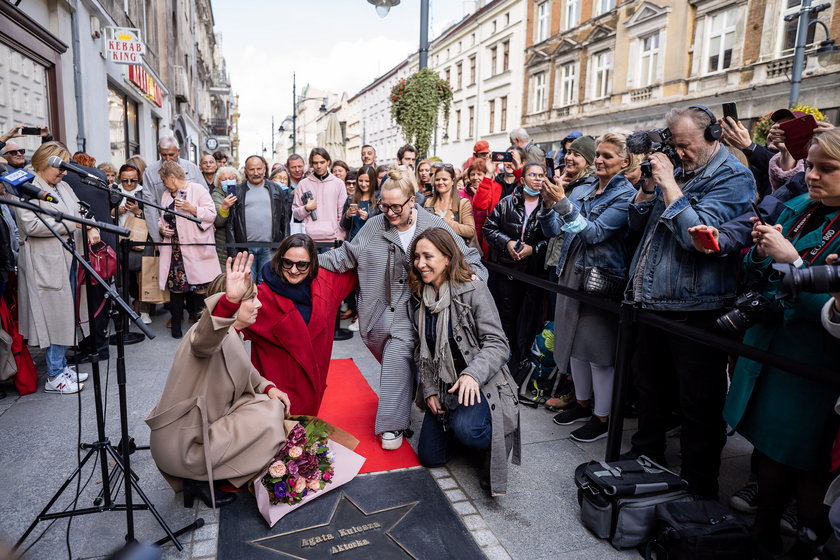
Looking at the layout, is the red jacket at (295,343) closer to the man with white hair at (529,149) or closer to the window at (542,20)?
the man with white hair at (529,149)

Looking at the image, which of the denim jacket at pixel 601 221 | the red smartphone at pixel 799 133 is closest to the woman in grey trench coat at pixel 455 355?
the denim jacket at pixel 601 221

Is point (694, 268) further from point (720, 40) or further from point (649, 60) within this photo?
point (649, 60)

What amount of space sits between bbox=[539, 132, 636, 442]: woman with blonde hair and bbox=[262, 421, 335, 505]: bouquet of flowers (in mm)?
1853

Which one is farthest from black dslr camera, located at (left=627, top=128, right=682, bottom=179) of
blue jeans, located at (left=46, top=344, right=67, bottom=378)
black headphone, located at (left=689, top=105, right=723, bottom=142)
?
blue jeans, located at (left=46, top=344, right=67, bottom=378)

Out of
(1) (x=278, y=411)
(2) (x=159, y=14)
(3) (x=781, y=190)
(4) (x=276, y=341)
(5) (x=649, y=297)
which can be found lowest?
(1) (x=278, y=411)

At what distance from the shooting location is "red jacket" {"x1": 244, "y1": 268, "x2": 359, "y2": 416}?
11.9ft

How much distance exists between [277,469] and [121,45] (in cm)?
915

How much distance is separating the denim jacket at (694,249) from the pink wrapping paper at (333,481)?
1.95 m

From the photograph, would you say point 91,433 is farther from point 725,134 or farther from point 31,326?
point 725,134

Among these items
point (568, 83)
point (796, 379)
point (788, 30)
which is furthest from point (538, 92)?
point (796, 379)

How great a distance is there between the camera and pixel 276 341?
3.66 m

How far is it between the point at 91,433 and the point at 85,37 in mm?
7331

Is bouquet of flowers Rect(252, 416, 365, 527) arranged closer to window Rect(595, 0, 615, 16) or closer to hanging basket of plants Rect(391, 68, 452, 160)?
hanging basket of plants Rect(391, 68, 452, 160)

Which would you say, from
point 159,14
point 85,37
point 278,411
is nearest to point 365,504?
point 278,411
